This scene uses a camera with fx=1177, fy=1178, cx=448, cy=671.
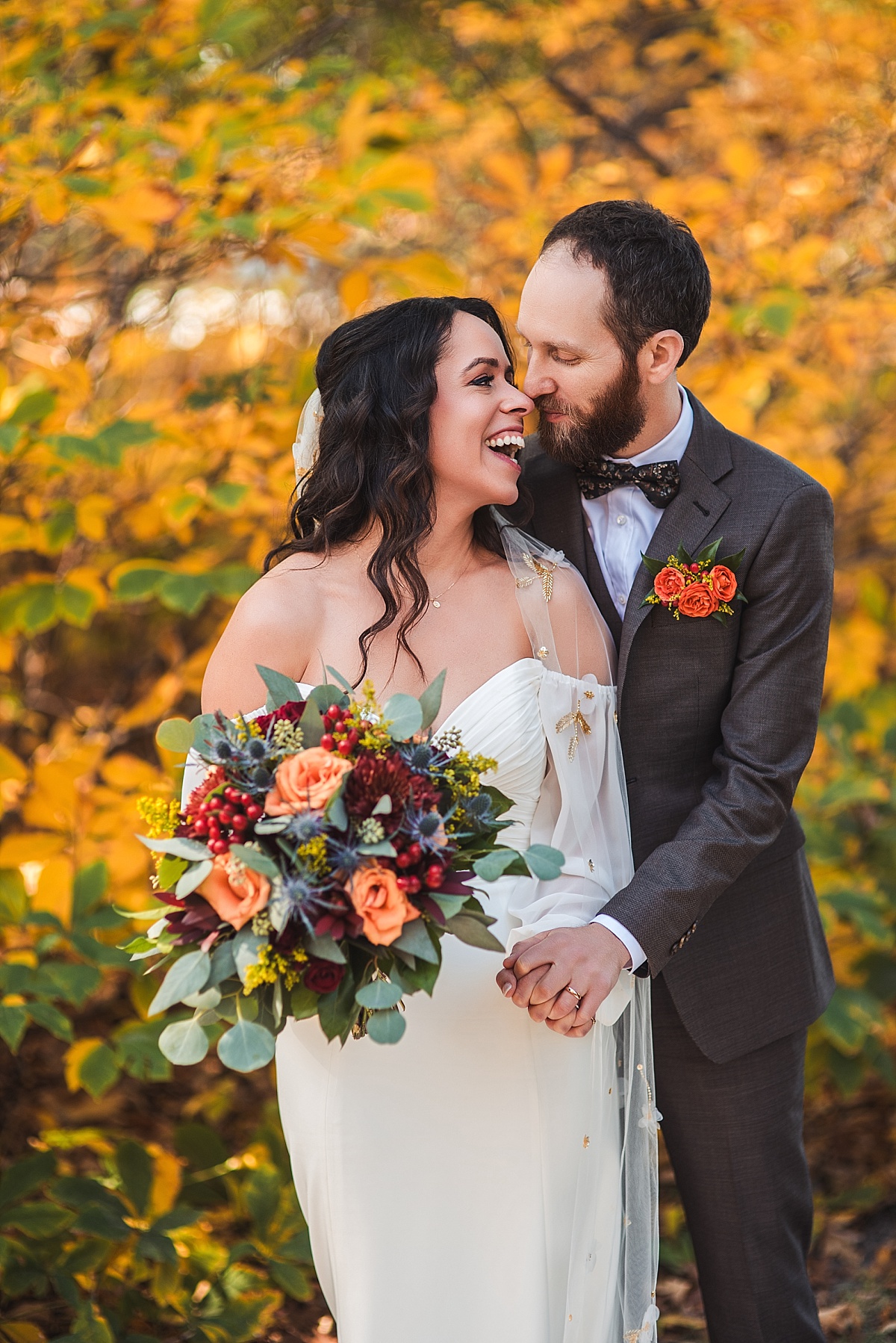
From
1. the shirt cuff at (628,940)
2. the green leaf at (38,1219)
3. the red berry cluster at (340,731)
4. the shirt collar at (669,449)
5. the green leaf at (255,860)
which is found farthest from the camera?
the green leaf at (38,1219)

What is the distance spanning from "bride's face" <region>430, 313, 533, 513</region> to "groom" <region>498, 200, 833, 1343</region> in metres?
0.09

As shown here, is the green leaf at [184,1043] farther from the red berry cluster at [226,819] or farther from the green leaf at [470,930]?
the green leaf at [470,930]

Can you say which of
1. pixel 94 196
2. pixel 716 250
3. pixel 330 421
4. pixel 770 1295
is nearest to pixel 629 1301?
pixel 770 1295

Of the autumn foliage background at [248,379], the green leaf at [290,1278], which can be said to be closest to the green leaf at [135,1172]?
the autumn foliage background at [248,379]

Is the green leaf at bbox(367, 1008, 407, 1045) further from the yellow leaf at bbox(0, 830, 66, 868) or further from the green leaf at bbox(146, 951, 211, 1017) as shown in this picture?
the yellow leaf at bbox(0, 830, 66, 868)

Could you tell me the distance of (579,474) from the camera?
8.45 feet

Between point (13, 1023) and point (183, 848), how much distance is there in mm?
1061

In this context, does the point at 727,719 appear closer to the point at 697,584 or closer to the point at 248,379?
the point at 697,584

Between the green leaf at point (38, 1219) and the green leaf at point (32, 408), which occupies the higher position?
the green leaf at point (32, 408)

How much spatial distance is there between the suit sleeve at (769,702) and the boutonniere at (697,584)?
0.08 meters

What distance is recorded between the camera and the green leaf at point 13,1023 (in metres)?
2.45

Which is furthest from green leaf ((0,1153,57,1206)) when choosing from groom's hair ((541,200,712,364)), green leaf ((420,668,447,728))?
groom's hair ((541,200,712,364))

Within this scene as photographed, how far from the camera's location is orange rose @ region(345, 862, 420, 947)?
1652 millimetres

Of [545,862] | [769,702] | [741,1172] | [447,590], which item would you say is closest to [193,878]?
[545,862]
